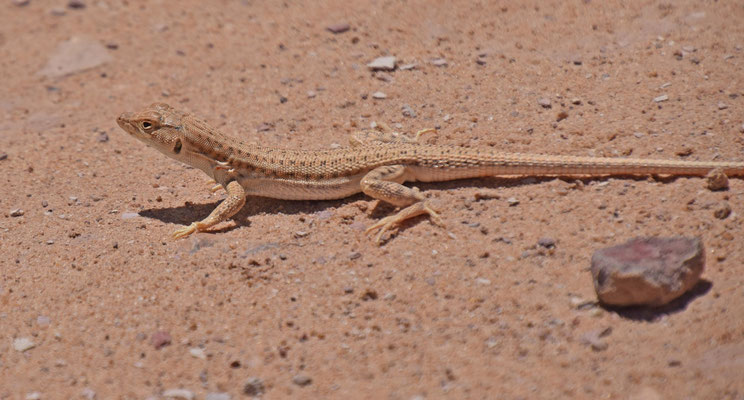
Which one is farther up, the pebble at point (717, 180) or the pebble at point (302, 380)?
the pebble at point (717, 180)

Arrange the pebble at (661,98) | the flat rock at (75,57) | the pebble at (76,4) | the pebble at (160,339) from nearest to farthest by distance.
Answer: the pebble at (160,339), the pebble at (661,98), the flat rock at (75,57), the pebble at (76,4)

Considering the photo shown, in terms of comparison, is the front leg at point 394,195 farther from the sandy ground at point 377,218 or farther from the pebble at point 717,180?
the pebble at point 717,180

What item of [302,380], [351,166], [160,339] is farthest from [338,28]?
[302,380]

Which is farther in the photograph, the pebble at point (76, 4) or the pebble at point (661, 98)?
the pebble at point (76, 4)

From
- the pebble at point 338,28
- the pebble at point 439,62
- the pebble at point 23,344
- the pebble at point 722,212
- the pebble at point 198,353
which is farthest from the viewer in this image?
the pebble at point 338,28

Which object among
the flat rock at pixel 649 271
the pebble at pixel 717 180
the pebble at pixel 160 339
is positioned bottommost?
the pebble at pixel 160 339

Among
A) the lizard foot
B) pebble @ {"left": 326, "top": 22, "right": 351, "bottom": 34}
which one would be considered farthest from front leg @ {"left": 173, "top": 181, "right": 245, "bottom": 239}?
pebble @ {"left": 326, "top": 22, "right": 351, "bottom": 34}

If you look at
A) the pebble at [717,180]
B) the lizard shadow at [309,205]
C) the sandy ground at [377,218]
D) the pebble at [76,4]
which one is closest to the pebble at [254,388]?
the sandy ground at [377,218]

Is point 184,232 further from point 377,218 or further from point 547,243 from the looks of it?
point 547,243
